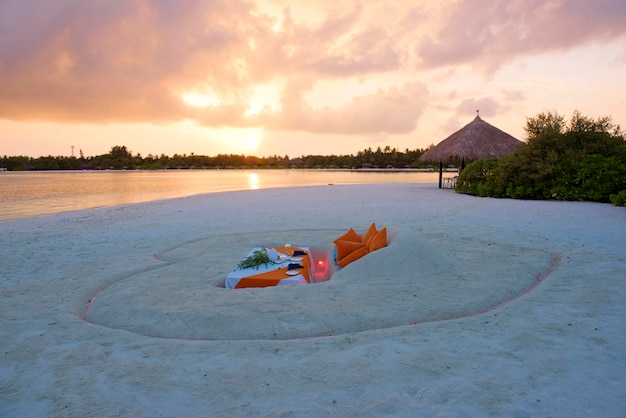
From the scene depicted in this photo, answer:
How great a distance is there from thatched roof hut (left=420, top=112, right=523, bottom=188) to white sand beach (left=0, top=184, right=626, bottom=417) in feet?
53.7

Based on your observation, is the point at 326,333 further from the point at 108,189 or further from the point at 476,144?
the point at 108,189

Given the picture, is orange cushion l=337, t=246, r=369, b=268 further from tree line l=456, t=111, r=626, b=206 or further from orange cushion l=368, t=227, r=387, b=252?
tree line l=456, t=111, r=626, b=206

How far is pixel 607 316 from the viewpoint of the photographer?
434 centimetres

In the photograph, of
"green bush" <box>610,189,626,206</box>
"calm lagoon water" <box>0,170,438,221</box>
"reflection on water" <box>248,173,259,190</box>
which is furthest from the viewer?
"reflection on water" <box>248,173,259,190</box>

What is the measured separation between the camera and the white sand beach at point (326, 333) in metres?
2.85

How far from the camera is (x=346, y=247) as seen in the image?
283 inches

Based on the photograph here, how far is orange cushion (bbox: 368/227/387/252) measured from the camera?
6773 millimetres

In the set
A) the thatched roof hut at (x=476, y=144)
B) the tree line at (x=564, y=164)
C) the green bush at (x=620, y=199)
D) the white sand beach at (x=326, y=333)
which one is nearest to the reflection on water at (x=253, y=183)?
the thatched roof hut at (x=476, y=144)

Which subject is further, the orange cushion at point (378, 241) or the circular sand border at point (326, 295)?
the orange cushion at point (378, 241)

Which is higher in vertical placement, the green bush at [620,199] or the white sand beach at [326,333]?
the green bush at [620,199]

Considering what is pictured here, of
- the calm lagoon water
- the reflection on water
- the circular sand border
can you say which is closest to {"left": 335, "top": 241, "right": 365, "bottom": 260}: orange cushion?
the circular sand border

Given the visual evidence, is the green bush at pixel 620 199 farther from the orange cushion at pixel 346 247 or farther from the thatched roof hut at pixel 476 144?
the orange cushion at pixel 346 247

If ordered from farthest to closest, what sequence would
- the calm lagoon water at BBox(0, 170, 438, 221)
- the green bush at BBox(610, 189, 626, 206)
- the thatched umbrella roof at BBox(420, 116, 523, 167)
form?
the thatched umbrella roof at BBox(420, 116, 523, 167)
the calm lagoon water at BBox(0, 170, 438, 221)
the green bush at BBox(610, 189, 626, 206)

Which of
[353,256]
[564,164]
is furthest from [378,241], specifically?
[564,164]
